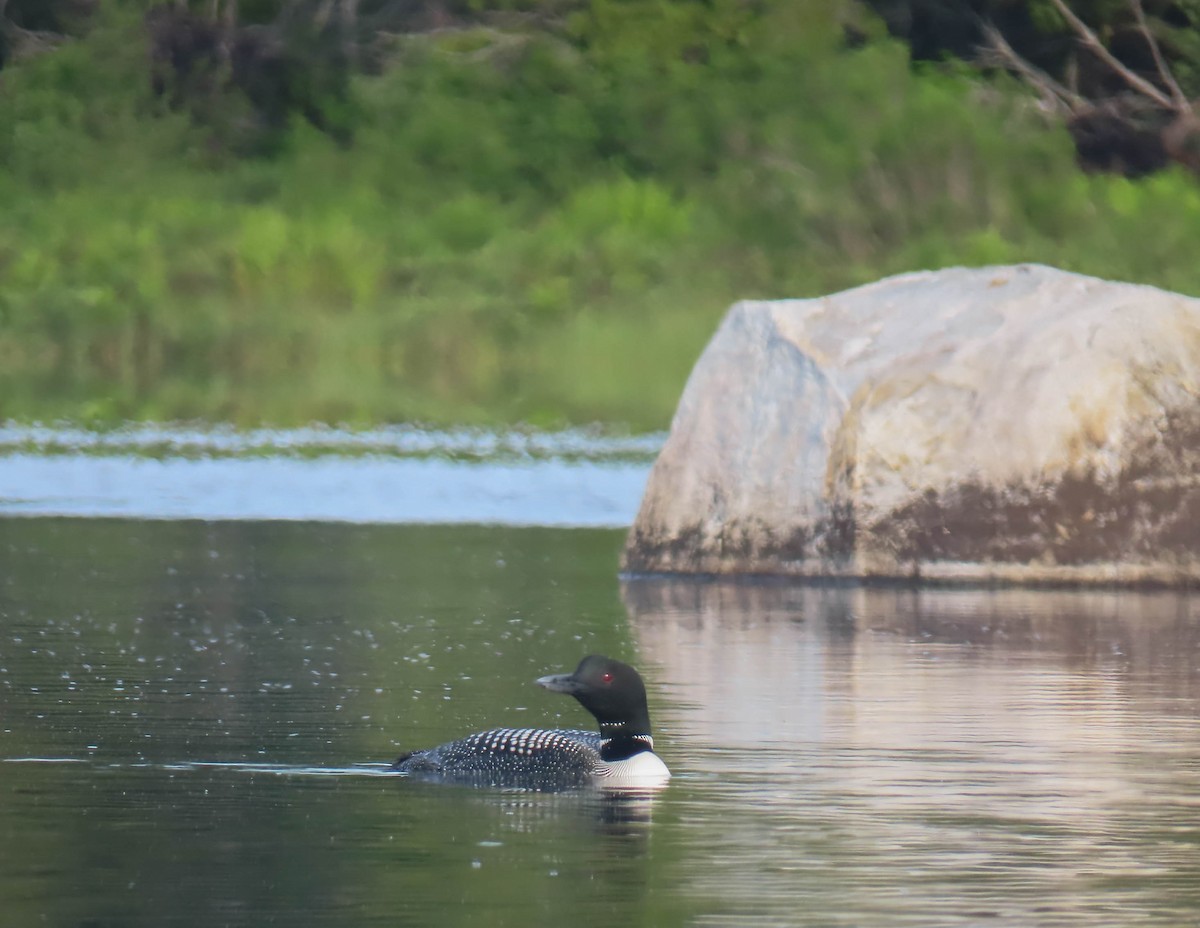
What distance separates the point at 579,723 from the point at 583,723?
0.16 metres

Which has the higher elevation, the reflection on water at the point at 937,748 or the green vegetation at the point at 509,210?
the green vegetation at the point at 509,210

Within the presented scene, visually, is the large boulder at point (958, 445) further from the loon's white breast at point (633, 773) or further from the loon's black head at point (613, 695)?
the loon's white breast at point (633, 773)

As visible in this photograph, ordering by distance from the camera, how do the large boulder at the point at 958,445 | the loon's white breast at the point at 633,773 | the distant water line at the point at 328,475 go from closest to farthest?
the loon's white breast at the point at 633,773 < the large boulder at the point at 958,445 < the distant water line at the point at 328,475

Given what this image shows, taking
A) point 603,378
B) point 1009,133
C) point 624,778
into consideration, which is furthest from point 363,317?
point 624,778

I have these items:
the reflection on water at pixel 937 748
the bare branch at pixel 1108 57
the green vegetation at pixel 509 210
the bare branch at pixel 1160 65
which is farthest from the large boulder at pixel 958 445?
the bare branch at pixel 1108 57

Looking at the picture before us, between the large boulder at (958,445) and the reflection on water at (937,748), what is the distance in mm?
290

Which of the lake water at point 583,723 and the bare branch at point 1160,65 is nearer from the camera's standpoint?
the lake water at point 583,723

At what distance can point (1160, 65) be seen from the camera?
40.8 m

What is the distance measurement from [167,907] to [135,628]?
21.1 feet

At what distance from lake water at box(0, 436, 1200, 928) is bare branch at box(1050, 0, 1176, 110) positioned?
25.0m

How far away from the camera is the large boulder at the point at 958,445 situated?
51.3 ft

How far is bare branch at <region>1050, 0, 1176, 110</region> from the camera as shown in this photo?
Result: 40.6 meters

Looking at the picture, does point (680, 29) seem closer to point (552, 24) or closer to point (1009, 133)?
point (552, 24)

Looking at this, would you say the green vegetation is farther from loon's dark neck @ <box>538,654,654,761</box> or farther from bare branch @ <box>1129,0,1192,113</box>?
loon's dark neck @ <box>538,654,654,761</box>
